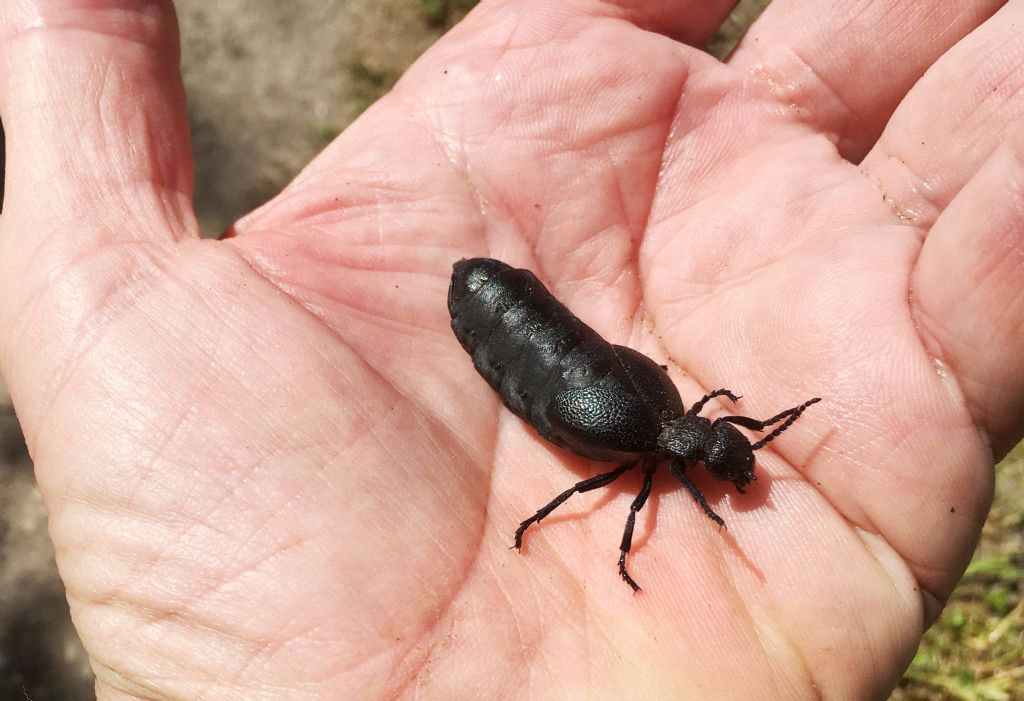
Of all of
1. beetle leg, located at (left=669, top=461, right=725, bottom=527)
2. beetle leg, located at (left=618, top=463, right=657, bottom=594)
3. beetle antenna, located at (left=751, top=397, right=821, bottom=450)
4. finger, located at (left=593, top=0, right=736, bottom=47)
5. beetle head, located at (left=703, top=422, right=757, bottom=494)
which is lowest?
beetle leg, located at (left=618, top=463, right=657, bottom=594)

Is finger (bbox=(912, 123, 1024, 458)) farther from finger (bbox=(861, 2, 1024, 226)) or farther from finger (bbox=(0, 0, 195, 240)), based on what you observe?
finger (bbox=(0, 0, 195, 240))

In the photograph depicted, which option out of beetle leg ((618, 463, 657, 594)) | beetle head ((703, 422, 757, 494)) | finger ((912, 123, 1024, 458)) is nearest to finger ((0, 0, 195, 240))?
beetle leg ((618, 463, 657, 594))

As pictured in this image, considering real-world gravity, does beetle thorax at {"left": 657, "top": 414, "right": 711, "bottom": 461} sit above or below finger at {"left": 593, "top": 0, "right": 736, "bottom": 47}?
below

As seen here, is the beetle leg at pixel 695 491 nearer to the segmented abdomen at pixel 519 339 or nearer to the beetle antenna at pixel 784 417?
the beetle antenna at pixel 784 417

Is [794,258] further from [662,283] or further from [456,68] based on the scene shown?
[456,68]

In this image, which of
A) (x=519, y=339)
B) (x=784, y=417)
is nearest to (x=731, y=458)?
(x=784, y=417)

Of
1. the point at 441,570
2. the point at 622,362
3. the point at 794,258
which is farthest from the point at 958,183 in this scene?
the point at 441,570
